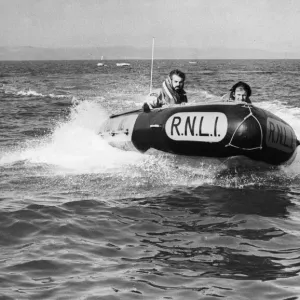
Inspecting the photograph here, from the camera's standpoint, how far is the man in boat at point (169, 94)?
28.5ft

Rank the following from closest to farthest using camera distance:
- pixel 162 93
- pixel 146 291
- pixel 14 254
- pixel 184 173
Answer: pixel 146 291 → pixel 14 254 → pixel 184 173 → pixel 162 93

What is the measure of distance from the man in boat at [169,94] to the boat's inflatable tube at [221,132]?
40 centimetres

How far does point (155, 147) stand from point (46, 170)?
175 centimetres

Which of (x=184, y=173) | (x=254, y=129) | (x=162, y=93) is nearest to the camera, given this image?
(x=254, y=129)

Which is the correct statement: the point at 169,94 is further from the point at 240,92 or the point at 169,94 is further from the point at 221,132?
the point at 221,132

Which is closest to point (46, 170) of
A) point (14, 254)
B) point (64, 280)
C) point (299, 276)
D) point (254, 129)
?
point (254, 129)

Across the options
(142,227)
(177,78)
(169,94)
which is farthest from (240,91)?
(142,227)

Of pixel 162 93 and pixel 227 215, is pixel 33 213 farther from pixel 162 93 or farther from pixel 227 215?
pixel 162 93

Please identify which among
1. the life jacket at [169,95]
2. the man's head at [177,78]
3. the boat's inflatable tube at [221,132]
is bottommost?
the boat's inflatable tube at [221,132]

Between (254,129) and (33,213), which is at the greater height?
(254,129)

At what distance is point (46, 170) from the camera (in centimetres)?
865

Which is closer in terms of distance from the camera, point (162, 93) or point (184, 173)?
point (184, 173)

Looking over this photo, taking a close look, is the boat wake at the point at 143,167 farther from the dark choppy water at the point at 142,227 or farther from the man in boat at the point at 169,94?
the man in boat at the point at 169,94

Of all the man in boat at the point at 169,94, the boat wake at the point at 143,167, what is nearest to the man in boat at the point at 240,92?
the man in boat at the point at 169,94
